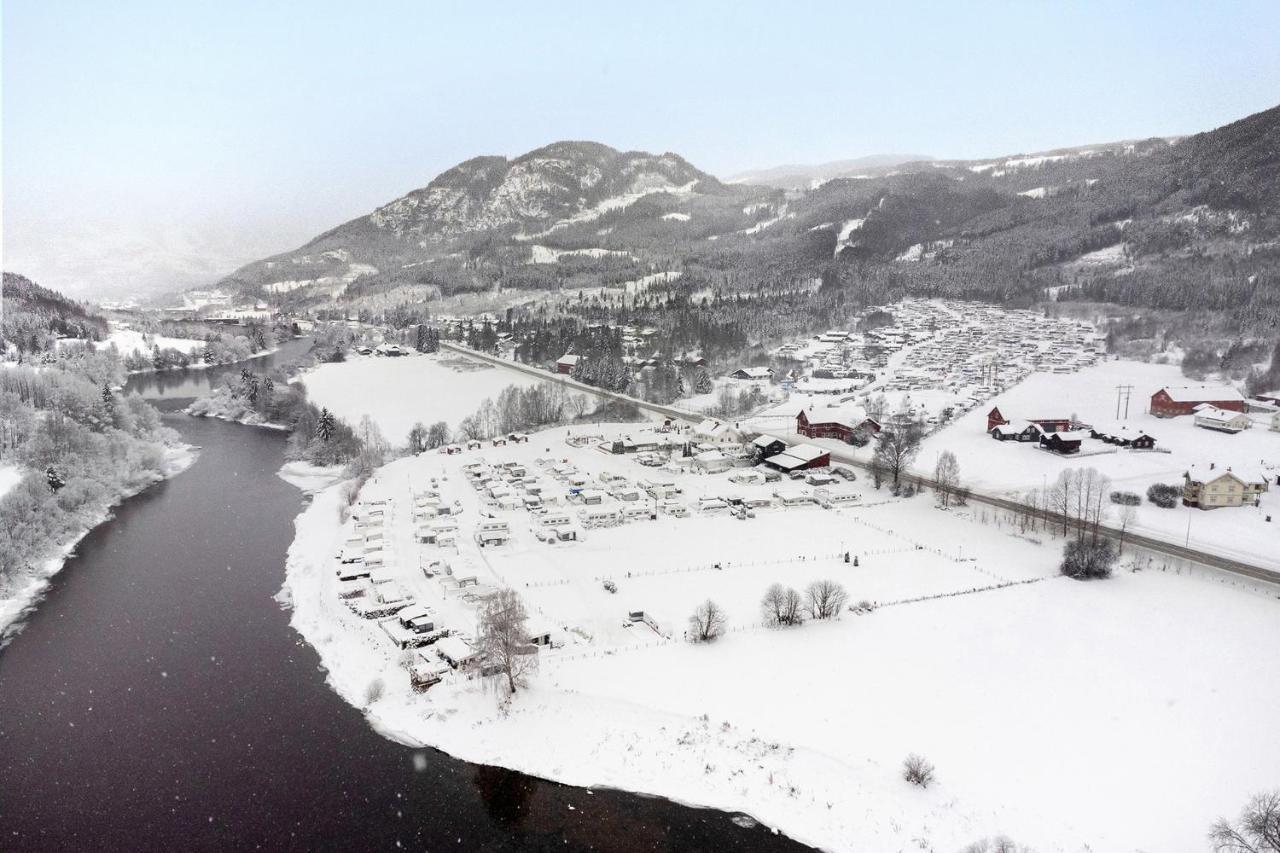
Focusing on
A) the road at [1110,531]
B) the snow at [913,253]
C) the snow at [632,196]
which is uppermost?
the snow at [632,196]

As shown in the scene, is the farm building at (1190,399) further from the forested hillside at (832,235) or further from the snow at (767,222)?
the snow at (767,222)

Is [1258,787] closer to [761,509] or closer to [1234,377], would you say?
[761,509]

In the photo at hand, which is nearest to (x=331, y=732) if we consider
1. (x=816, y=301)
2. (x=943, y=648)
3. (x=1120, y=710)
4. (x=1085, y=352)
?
(x=943, y=648)

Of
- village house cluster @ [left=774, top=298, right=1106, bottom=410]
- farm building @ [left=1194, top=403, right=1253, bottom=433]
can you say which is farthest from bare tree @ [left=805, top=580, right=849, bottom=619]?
village house cluster @ [left=774, top=298, right=1106, bottom=410]

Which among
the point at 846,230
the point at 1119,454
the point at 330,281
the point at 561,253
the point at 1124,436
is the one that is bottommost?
the point at 1119,454

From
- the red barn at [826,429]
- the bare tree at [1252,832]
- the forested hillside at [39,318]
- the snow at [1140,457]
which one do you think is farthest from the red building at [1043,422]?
the forested hillside at [39,318]

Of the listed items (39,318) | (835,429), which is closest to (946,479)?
(835,429)

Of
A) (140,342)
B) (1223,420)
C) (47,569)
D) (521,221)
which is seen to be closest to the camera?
(47,569)

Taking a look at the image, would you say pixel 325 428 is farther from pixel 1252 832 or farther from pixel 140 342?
pixel 140 342
